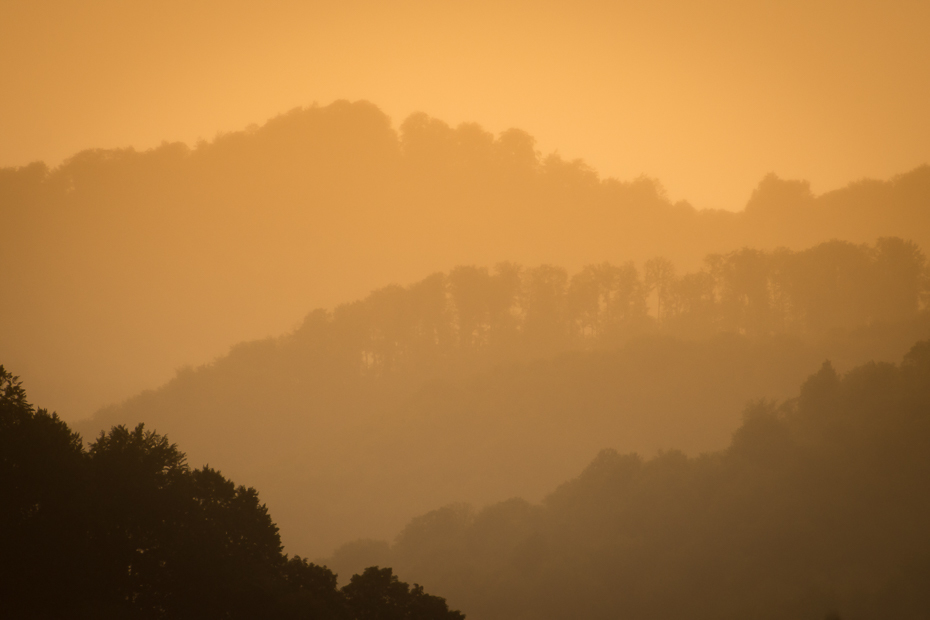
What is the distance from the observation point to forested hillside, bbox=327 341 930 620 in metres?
38.6

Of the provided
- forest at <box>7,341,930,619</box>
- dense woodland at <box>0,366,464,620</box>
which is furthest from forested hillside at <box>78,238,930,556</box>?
dense woodland at <box>0,366,464,620</box>

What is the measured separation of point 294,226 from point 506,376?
62.6m

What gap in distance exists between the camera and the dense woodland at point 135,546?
20.2m

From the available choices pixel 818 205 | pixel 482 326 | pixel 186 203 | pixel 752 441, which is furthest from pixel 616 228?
pixel 186 203

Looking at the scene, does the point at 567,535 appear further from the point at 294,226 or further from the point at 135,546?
the point at 294,226

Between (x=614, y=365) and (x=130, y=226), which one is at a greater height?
(x=130, y=226)

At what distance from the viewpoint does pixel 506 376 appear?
226 ft

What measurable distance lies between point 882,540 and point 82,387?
89624 mm

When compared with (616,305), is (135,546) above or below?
below

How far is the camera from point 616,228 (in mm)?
108000

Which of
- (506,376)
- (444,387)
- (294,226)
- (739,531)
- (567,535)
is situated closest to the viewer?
(739,531)

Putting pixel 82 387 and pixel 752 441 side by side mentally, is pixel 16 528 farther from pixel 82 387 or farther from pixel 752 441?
pixel 82 387

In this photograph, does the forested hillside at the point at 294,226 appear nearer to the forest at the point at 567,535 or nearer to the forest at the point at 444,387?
the forest at the point at 444,387

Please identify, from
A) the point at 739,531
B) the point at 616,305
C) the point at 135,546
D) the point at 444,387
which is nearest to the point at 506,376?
the point at 444,387
